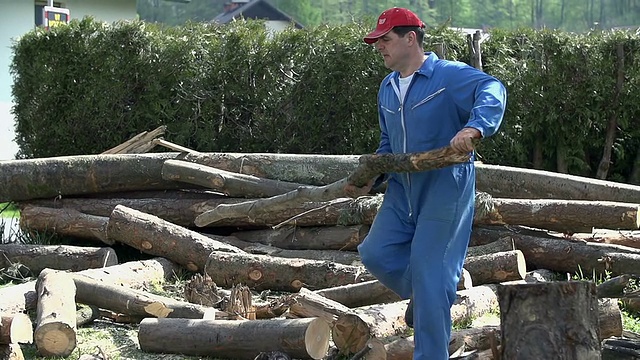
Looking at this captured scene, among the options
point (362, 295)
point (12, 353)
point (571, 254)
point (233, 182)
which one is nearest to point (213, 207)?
point (233, 182)

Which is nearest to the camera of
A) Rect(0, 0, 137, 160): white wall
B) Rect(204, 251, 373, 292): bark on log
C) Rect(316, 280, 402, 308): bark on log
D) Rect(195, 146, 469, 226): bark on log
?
Rect(195, 146, 469, 226): bark on log

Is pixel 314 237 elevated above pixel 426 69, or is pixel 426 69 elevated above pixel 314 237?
pixel 426 69

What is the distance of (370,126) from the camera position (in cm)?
1173

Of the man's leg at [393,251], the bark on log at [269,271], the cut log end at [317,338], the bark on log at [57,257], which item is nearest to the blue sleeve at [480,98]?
the man's leg at [393,251]

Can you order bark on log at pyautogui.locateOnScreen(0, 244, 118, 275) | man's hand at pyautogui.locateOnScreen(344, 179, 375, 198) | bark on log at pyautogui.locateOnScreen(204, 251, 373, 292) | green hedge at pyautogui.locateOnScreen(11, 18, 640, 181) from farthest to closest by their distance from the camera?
green hedge at pyautogui.locateOnScreen(11, 18, 640, 181) < bark on log at pyautogui.locateOnScreen(0, 244, 118, 275) < bark on log at pyautogui.locateOnScreen(204, 251, 373, 292) < man's hand at pyautogui.locateOnScreen(344, 179, 375, 198)

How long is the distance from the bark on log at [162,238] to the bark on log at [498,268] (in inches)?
88.6

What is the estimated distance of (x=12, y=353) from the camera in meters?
6.12

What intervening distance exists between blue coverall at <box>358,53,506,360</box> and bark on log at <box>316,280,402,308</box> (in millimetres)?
1432

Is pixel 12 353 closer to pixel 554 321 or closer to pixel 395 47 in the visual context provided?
pixel 395 47

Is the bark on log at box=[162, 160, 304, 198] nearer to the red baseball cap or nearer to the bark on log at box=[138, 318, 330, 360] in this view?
the bark on log at box=[138, 318, 330, 360]

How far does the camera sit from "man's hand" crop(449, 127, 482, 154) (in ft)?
16.5

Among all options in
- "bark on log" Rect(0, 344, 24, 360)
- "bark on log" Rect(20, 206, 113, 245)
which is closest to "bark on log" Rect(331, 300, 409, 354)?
"bark on log" Rect(0, 344, 24, 360)

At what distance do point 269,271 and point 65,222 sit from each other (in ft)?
9.12

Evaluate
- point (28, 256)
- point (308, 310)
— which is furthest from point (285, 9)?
point (308, 310)
